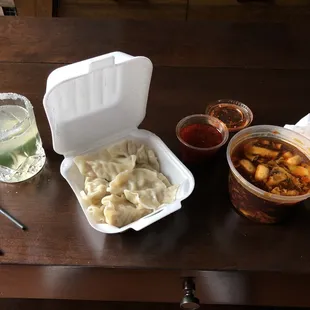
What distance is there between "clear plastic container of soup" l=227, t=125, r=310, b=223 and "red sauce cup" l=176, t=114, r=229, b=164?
0.19 ft

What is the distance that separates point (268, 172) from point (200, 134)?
170mm

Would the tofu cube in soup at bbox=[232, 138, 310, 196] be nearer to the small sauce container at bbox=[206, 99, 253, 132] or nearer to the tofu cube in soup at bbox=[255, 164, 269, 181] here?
A: the tofu cube in soup at bbox=[255, 164, 269, 181]

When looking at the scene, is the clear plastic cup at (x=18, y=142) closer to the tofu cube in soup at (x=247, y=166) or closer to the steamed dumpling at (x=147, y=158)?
the steamed dumpling at (x=147, y=158)

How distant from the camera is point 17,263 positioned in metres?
0.68

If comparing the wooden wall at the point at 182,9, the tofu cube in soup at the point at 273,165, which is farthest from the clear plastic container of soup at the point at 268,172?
the wooden wall at the point at 182,9

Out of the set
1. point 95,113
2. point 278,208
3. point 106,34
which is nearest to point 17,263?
point 95,113

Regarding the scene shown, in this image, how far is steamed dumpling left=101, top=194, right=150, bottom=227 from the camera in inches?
27.3

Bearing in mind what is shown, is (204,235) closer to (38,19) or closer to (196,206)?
(196,206)

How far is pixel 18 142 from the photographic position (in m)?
0.77

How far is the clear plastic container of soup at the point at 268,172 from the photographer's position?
0.70m

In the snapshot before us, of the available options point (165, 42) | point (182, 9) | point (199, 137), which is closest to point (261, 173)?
point (199, 137)

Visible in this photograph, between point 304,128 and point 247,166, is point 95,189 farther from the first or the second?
point 304,128

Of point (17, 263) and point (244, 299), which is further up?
point (17, 263)

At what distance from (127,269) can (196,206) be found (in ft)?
0.55
